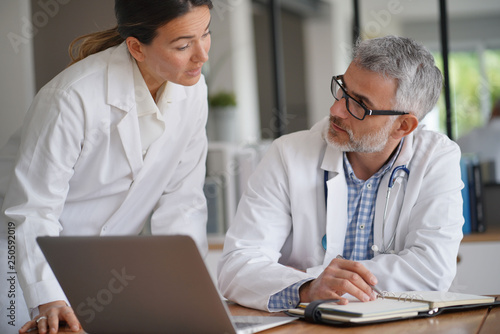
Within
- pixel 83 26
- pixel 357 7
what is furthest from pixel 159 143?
pixel 357 7

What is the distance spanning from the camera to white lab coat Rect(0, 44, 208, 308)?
1447 mm

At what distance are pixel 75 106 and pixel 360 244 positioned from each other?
83 cm

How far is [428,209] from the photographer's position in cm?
162

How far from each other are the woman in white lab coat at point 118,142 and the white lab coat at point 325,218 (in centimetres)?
18

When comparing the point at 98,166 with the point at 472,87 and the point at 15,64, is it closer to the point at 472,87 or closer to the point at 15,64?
the point at 15,64

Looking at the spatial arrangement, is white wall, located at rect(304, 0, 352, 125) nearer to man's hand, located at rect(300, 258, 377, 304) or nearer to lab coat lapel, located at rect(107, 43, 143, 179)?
lab coat lapel, located at rect(107, 43, 143, 179)

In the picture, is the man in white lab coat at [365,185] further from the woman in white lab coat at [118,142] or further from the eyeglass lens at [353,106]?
the woman in white lab coat at [118,142]

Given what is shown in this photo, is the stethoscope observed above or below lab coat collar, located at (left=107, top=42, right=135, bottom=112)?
below

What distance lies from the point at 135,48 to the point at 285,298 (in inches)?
30.1

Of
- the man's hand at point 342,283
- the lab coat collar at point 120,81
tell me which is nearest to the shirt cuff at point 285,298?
the man's hand at point 342,283

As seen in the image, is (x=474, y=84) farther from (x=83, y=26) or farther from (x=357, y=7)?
(x=83, y=26)

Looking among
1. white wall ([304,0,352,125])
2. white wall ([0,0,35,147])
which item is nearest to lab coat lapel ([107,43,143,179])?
white wall ([0,0,35,147])

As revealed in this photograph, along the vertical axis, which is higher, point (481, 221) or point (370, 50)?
point (370, 50)

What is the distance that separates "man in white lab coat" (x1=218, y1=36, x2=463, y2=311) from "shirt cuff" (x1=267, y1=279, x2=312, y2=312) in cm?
16
